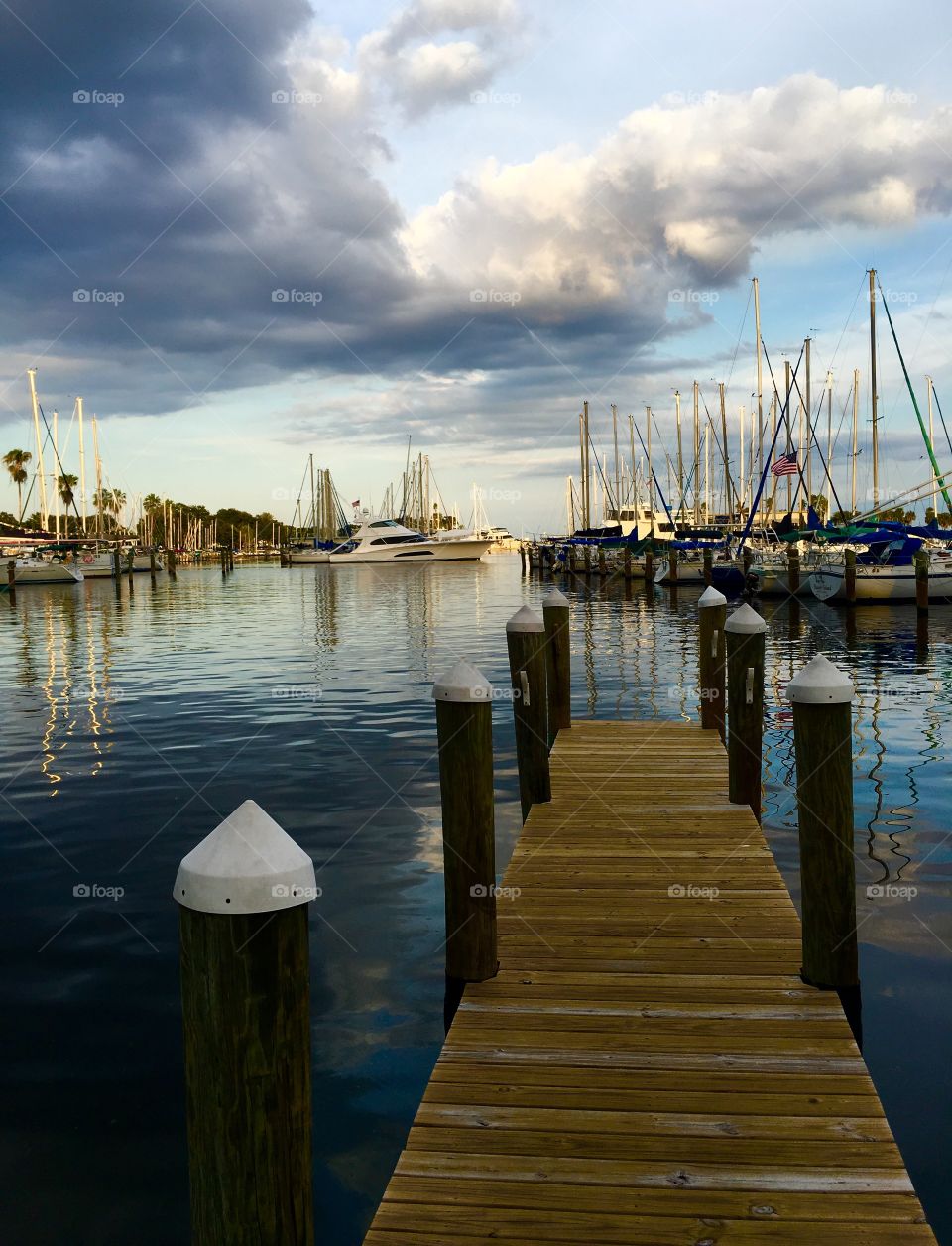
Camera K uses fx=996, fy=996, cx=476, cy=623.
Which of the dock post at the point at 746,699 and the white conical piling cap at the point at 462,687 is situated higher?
the white conical piling cap at the point at 462,687

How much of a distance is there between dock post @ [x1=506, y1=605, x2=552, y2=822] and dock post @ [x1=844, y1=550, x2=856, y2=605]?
3130 cm

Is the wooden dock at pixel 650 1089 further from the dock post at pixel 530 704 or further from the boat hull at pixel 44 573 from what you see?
the boat hull at pixel 44 573

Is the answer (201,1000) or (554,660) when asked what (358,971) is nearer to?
(201,1000)

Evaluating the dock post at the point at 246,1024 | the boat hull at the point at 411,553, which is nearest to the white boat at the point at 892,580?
the dock post at the point at 246,1024

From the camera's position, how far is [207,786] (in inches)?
484

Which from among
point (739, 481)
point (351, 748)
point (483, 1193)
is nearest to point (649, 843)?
Result: point (483, 1193)

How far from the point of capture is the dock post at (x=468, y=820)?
18.5 feet

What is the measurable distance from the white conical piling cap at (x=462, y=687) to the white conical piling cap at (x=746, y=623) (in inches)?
148

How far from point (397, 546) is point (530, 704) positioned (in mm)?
99960

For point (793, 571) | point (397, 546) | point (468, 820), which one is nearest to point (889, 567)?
point (793, 571)

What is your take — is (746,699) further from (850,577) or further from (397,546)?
(397,546)

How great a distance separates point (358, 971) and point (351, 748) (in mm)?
7650

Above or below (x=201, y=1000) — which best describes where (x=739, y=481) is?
above

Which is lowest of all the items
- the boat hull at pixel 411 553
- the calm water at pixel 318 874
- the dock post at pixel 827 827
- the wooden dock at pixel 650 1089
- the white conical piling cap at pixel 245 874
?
the calm water at pixel 318 874
